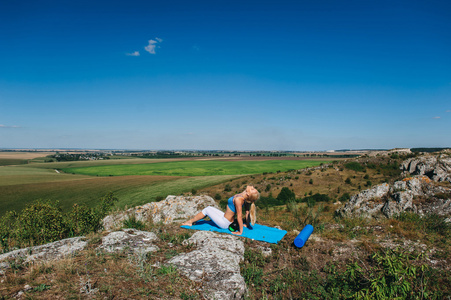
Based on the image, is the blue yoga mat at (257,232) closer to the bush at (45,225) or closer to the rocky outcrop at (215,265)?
the rocky outcrop at (215,265)

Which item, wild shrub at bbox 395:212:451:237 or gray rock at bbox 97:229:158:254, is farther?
wild shrub at bbox 395:212:451:237

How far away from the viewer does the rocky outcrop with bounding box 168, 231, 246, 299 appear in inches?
174

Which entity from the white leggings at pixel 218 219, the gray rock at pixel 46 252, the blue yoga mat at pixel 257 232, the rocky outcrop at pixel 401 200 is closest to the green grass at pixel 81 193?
the blue yoga mat at pixel 257 232

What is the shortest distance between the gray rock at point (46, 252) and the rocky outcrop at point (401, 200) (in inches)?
489

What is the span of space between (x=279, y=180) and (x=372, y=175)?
52.3ft

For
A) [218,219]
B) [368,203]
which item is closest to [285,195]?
[368,203]

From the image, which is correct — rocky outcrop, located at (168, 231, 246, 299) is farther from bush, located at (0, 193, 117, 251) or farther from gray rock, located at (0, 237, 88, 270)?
bush, located at (0, 193, 117, 251)

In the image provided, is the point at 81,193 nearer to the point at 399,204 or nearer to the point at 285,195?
the point at 285,195

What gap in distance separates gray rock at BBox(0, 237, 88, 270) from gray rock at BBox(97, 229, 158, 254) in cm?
64

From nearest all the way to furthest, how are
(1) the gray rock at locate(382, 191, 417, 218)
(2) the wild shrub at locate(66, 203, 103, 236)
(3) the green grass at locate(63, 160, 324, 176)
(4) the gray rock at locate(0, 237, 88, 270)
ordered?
(4) the gray rock at locate(0, 237, 88, 270) < (2) the wild shrub at locate(66, 203, 103, 236) < (1) the gray rock at locate(382, 191, 417, 218) < (3) the green grass at locate(63, 160, 324, 176)

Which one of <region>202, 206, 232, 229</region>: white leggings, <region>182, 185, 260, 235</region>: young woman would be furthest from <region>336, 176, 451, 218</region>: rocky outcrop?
<region>202, 206, 232, 229</region>: white leggings

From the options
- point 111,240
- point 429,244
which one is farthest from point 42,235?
point 429,244

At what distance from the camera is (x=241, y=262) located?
577cm

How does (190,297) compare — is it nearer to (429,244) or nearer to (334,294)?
(334,294)
